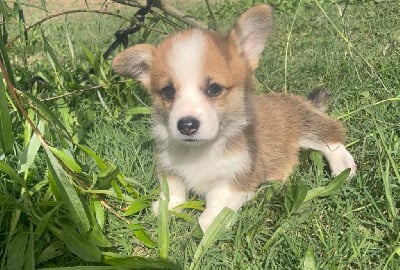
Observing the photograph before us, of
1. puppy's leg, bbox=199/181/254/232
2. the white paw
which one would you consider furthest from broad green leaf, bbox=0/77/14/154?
the white paw

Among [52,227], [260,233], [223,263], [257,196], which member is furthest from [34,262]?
[257,196]

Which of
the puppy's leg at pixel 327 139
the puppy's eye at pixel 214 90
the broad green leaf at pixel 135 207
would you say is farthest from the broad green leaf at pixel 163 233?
the puppy's leg at pixel 327 139

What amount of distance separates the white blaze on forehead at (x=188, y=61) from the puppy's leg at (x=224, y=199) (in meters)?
0.55

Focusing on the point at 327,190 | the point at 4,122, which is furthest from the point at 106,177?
the point at 327,190

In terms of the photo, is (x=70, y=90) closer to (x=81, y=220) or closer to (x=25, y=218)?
(x=25, y=218)


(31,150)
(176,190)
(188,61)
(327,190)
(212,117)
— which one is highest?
(188,61)

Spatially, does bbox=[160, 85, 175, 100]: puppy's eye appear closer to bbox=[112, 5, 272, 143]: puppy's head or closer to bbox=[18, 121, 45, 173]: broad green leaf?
bbox=[112, 5, 272, 143]: puppy's head

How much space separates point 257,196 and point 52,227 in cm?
101

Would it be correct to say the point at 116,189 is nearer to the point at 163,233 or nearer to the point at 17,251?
the point at 163,233

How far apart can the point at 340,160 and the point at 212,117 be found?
83 cm

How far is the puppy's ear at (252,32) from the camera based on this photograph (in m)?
2.35

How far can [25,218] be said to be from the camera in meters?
2.12

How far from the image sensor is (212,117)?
A: 7.32ft

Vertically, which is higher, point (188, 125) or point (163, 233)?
point (188, 125)
